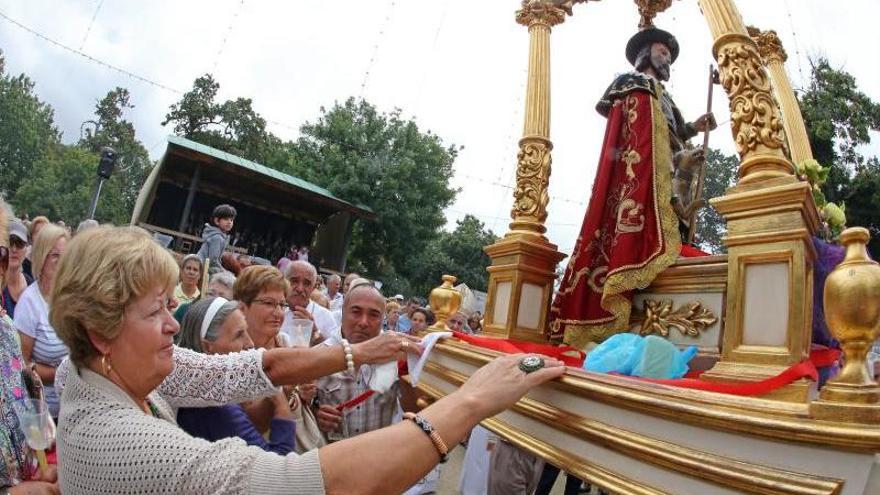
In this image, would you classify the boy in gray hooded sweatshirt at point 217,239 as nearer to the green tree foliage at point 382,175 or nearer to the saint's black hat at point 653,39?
the saint's black hat at point 653,39

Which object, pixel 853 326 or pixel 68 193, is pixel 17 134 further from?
pixel 853 326

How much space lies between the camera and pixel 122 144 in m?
53.8

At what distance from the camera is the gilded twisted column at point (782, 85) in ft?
11.2

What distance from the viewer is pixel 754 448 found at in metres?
1.07

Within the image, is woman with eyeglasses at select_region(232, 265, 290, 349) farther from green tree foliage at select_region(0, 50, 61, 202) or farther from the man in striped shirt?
green tree foliage at select_region(0, 50, 61, 202)

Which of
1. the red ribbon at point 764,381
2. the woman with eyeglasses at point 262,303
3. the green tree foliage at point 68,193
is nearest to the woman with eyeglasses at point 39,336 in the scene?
the woman with eyeglasses at point 262,303

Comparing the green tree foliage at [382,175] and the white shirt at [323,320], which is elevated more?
the green tree foliage at [382,175]

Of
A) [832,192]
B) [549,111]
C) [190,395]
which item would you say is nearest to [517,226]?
[549,111]

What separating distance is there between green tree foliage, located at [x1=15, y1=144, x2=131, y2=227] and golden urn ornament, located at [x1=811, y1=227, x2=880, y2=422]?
45.3 m

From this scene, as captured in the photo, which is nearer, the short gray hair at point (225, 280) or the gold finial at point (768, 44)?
the gold finial at point (768, 44)

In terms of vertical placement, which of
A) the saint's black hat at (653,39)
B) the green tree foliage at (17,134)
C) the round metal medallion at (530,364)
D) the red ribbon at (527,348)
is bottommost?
the round metal medallion at (530,364)

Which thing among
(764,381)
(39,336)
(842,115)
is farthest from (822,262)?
(842,115)

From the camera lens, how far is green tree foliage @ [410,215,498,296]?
28375 mm

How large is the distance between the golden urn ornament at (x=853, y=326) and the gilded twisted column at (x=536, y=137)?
207 centimetres
